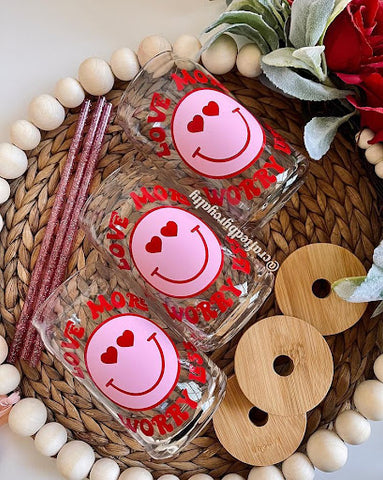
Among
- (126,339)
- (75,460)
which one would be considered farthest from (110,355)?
(75,460)

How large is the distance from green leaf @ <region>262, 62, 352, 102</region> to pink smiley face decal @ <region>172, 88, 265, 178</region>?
0.15ft

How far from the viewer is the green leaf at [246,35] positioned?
663mm

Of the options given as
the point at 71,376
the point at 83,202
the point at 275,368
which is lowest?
the point at 275,368

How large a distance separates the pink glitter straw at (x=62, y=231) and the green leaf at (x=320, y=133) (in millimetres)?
212

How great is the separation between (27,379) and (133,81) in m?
A: 0.31

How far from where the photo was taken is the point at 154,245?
0.60 m

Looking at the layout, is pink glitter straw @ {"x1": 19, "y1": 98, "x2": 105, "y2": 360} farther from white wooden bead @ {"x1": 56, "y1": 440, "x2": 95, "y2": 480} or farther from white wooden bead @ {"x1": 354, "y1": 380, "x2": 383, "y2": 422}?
white wooden bead @ {"x1": 354, "y1": 380, "x2": 383, "y2": 422}

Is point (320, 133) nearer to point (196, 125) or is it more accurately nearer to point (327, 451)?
point (196, 125)

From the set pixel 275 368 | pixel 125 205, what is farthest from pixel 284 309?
pixel 125 205

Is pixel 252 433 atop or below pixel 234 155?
below

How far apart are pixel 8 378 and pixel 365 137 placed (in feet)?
1.32

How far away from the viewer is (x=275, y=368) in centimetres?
70

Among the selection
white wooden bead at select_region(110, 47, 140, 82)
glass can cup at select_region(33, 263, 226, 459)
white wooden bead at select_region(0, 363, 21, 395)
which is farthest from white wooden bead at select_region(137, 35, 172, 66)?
white wooden bead at select_region(0, 363, 21, 395)

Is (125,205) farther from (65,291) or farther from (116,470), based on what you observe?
(116,470)
